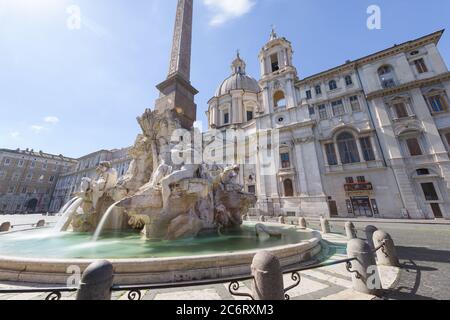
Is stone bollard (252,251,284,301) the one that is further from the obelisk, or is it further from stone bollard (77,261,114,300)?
the obelisk

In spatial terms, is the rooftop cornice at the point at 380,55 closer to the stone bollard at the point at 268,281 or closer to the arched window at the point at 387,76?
the arched window at the point at 387,76

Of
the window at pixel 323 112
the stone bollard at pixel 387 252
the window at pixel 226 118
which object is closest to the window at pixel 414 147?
the window at pixel 323 112

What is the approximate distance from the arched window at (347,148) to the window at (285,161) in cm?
701

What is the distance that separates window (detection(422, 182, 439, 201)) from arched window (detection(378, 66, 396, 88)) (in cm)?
1332

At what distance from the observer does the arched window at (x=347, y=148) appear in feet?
81.1

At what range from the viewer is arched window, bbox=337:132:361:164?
24719 mm

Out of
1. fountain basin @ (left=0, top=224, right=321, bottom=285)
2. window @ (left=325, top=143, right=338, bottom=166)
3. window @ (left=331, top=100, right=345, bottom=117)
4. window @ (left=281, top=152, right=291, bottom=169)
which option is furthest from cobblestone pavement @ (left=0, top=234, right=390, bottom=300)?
window @ (left=331, top=100, right=345, bottom=117)

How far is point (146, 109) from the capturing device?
32.8ft

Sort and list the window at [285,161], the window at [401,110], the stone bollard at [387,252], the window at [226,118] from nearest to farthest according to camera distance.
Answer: the stone bollard at [387,252] → the window at [401,110] → the window at [285,161] → the window at [226,118]

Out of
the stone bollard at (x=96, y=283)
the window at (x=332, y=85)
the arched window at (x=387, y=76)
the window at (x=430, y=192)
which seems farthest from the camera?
the window at (x=332, y=85)

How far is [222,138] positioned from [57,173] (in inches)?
2306

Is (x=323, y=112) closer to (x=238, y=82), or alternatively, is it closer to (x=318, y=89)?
(x=318, y=89)

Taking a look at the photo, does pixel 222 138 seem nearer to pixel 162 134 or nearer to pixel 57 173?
pixel 162 134
